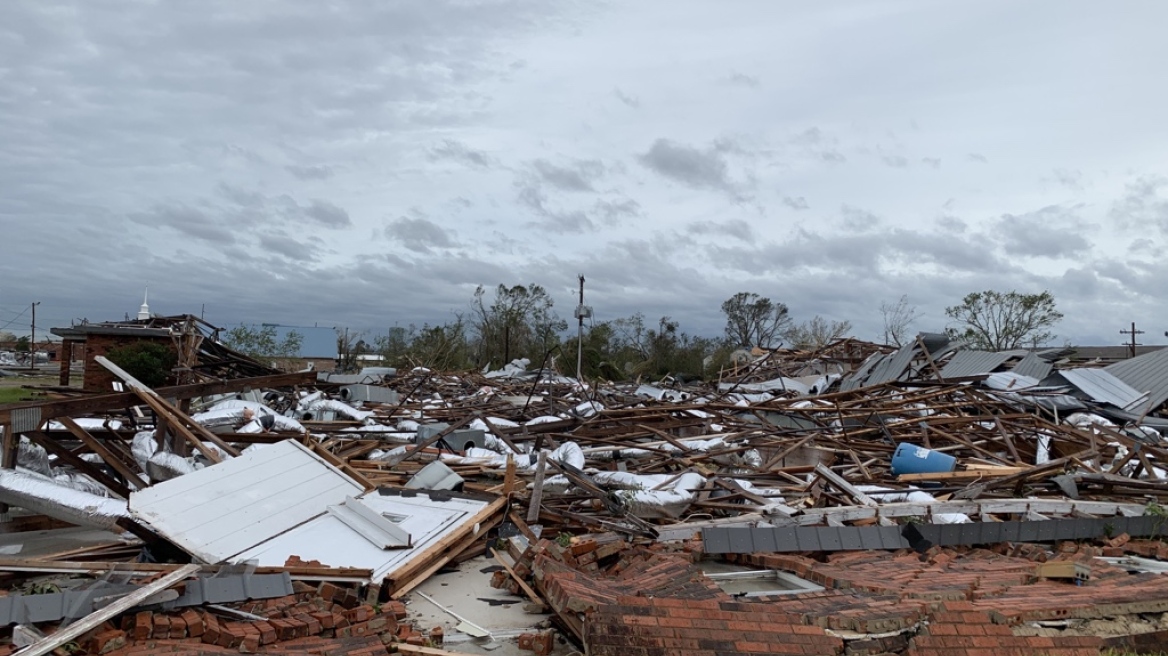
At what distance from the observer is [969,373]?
19.6 m

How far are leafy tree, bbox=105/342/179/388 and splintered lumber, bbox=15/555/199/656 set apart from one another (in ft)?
55.3

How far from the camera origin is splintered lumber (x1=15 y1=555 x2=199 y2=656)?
439cm

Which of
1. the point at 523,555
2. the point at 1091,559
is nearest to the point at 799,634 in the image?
the point at 523,555

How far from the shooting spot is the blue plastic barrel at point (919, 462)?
34.5ft

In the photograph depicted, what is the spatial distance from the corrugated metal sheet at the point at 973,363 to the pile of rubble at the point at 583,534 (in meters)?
5.49

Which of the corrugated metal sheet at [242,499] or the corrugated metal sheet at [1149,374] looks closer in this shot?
the corrugated metal sheet at [242,499]

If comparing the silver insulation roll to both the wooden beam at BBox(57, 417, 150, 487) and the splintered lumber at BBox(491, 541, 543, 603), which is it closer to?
the wooden beam at BBox(57, 417, 150, 487)

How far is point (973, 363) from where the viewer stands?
19984 mm

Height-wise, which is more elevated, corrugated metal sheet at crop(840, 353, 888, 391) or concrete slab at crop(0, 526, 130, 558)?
corrugated metal sheet at crop(840, 353, 888, 391)

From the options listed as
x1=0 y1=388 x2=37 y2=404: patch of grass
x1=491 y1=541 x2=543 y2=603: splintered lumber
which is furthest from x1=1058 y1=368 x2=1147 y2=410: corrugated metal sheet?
x1=0 y1=388 x2=37 y2=404: patch of grass

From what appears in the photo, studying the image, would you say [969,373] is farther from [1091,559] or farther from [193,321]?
[193,321]

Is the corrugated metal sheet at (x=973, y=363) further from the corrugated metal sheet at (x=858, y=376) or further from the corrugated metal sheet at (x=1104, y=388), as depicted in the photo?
the corrugated metal sheet at (x=1104, y=388)

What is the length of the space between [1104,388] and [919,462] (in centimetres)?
863

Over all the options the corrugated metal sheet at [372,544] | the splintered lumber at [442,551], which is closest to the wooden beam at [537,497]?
the splintered lumber at [442,551]
